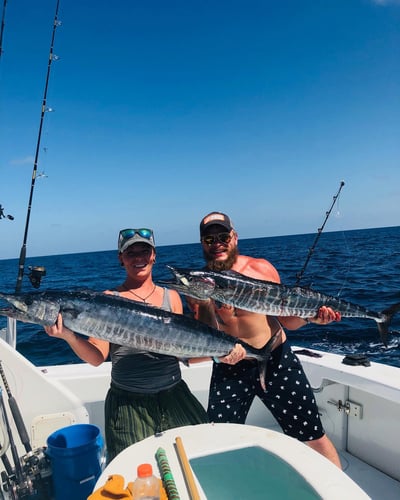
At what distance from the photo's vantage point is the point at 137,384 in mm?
2465

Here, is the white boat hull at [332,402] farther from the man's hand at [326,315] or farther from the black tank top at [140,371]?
the black tank top at [140,371]

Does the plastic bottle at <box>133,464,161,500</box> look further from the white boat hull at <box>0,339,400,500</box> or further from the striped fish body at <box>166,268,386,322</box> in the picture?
the white boat hull at <box>0,339,400,500</box>

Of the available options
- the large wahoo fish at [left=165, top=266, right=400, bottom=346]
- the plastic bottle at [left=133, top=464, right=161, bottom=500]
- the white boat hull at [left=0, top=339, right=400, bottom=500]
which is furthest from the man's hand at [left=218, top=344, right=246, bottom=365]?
the white boat hull at [left=0, top=339, right=400, bottom=500]

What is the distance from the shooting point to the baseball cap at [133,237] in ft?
8.30

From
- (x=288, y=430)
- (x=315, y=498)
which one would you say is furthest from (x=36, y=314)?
(x=288, y=430)

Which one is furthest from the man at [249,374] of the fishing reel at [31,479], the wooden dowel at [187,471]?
the fishing reel at [31,479]

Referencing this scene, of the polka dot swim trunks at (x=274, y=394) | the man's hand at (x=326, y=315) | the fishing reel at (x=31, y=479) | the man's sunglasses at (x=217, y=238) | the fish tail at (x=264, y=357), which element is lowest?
the fishing reel at (x=31, y=479)

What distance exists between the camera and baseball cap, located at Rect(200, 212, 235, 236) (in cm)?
288

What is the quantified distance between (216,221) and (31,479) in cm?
228

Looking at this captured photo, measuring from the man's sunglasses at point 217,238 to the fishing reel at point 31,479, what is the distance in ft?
6.51

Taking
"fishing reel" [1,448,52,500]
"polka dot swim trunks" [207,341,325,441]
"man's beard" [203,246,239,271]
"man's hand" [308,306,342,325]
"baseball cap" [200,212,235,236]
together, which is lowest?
"fishing reel" [1,448,52,500]

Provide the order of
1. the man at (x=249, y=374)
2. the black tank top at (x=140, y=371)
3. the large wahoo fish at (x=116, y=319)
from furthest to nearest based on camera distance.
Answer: the man at (x=249, y=374)
the black tank top at (x=140, y=371)
the large wahoo fish at (x=116, y=319)

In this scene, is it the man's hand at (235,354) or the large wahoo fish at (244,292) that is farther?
the large wahoo fish at (244,292)

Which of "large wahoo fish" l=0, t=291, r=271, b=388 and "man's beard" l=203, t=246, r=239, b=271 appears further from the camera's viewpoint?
"man's beard" l=203, t=246, r=239, b=271
